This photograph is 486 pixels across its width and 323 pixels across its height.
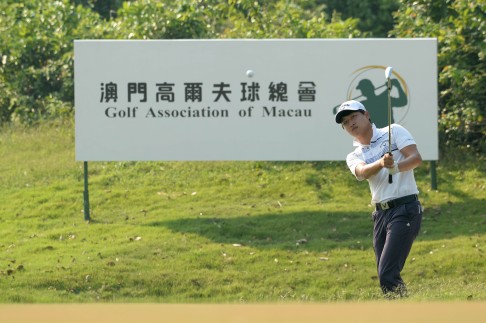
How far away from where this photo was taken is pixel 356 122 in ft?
28.1

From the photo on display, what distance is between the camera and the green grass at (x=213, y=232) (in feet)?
39.8

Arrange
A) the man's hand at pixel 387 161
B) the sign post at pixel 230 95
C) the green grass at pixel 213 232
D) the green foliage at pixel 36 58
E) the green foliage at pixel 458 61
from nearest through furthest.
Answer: the man's hand at pixel 387 161 < the green grass at pixel 213 232 < the sign post at pixel 230 95 < the green foliage at pixel 458 61 < the green foliage at pixel 36 58

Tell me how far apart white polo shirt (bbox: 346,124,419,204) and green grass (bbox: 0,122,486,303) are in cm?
86

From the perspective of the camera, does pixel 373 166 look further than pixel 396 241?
No

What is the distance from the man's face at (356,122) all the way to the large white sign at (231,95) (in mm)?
6365

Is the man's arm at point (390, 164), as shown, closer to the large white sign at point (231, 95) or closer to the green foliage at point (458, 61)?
the large white sign at point (231, 95)

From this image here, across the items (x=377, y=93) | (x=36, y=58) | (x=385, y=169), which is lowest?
(x=385, y=169)

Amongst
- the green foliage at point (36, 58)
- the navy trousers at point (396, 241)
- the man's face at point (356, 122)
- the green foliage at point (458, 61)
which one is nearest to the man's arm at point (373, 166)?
the man's face at point (356, 122)

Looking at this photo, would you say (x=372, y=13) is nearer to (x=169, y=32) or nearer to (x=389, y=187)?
(x=169, y=32)

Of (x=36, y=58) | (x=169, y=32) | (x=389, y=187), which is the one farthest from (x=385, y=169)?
(x=36, y=58)

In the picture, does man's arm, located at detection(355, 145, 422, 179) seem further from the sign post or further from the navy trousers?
the sign post

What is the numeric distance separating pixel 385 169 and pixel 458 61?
859 cm

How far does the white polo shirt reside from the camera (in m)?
8.61

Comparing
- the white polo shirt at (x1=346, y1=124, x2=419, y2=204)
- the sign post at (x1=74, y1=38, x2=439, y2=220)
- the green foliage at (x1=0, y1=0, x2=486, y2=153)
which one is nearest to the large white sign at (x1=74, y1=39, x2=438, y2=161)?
the sign post at (x1=74, y1=38, x2=439, y2=220)
